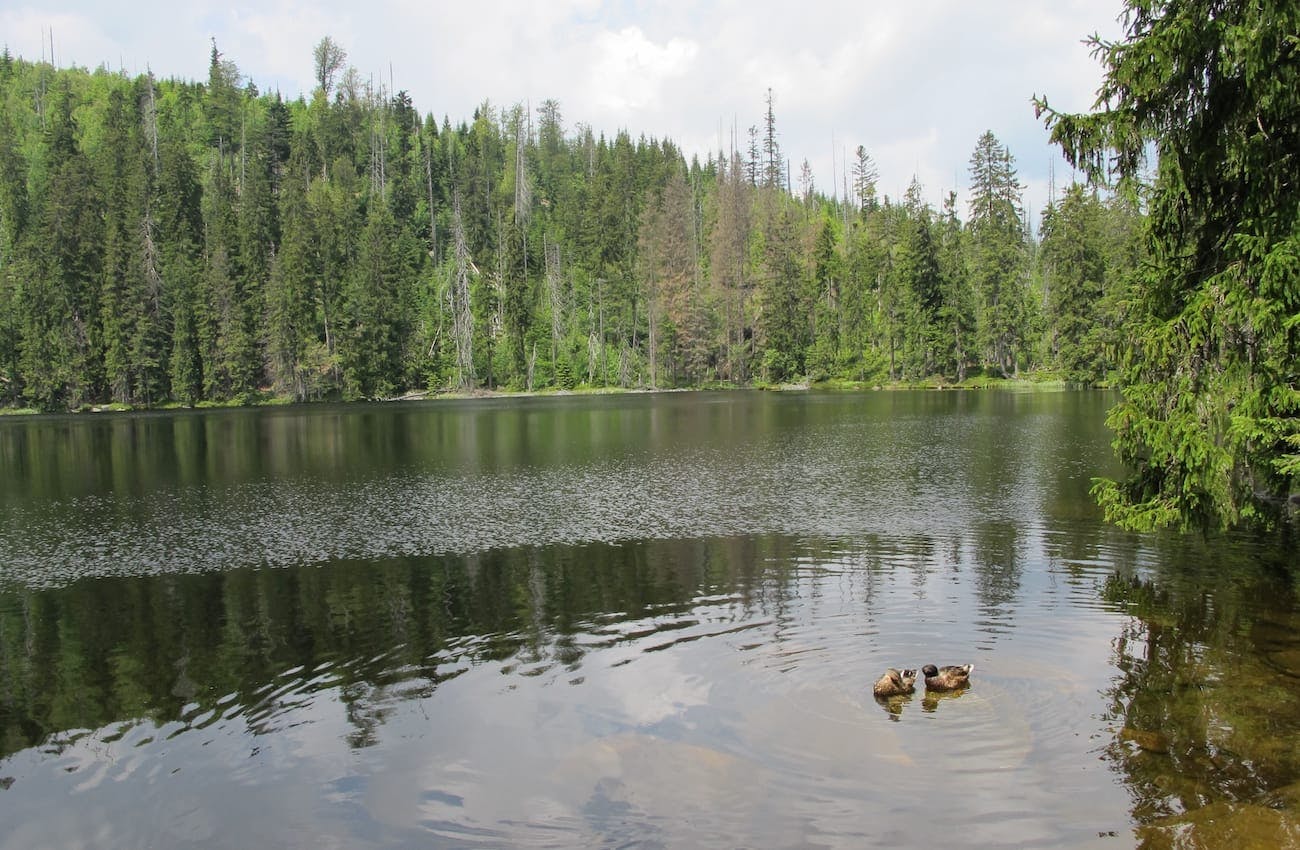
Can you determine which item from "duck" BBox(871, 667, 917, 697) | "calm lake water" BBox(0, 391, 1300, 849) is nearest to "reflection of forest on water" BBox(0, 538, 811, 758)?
"calm lake water" BBox(0, 391, 1300, 849)

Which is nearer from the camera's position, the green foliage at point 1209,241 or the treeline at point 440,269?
the green foliage at point 1209,241

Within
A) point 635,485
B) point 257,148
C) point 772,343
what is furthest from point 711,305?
point 635,485

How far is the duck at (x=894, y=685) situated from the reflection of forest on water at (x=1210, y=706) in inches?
94.3

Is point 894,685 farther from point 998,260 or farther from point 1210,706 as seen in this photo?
point 998,260

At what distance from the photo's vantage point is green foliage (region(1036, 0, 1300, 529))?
39.9ft

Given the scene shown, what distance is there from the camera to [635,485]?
31.3 metres

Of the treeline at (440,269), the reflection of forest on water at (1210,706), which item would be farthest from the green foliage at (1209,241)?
the treeline at (440,269)

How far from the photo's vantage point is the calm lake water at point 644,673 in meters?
8.75

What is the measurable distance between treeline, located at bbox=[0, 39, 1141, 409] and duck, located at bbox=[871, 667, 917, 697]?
75.6 m

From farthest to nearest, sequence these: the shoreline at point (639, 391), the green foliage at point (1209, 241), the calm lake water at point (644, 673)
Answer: the shoreline at point (639, 391), the green foliage at point (1209, 241), the calm lake water at point (644, 673)

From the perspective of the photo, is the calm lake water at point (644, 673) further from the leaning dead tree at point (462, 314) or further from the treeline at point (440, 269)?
the leaning dead tree at point (462, 314)

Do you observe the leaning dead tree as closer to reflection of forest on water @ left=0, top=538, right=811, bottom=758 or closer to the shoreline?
the shoreline

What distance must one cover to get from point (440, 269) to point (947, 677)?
115 metres

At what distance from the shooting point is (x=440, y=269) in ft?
387
